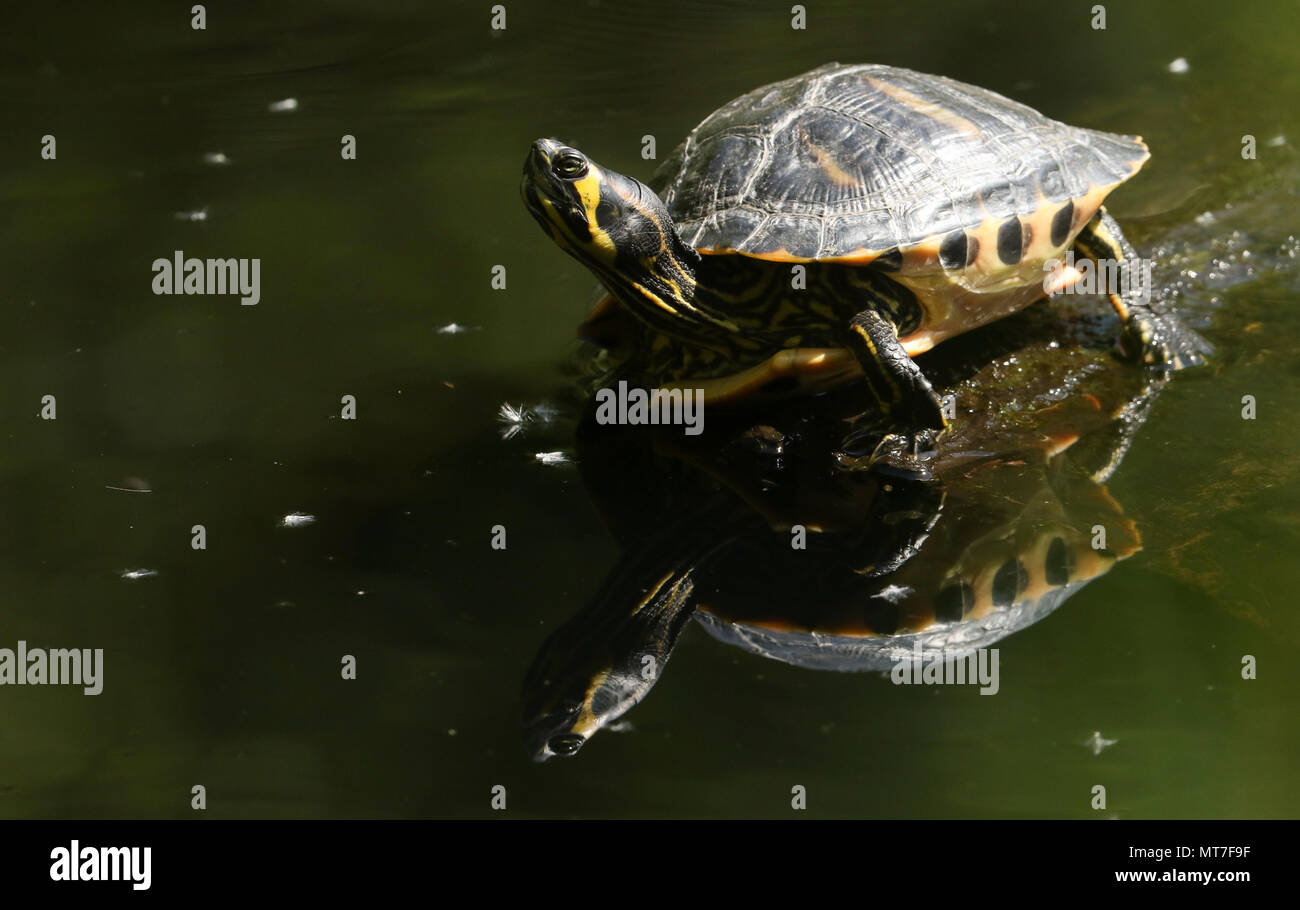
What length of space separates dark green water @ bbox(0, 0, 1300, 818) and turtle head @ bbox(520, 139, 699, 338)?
0.65 metres

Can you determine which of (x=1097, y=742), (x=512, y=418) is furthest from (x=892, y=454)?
(x=512, y=418)

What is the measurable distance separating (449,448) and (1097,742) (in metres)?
2.43

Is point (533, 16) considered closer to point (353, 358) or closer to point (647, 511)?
point (353, 358)

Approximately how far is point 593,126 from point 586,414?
2883 mm

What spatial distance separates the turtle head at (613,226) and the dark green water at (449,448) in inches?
25.6

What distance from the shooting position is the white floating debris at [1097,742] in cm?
299

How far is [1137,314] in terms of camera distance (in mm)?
4602

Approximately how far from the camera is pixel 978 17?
26.3 feet

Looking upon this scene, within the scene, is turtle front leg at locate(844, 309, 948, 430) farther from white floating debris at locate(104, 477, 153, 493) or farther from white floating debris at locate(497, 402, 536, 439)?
white floating debris at locate(104, 477, 153, 493)

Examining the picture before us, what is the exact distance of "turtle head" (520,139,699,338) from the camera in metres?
3.88

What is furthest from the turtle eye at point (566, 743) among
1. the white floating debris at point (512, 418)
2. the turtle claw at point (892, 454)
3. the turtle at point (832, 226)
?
the white floating debris at point (512, 418)

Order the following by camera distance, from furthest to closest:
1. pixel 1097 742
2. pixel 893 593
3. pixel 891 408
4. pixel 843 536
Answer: pixel 891 408 < pixel 843 536 < pixel 893 593 < pixel 1097 742

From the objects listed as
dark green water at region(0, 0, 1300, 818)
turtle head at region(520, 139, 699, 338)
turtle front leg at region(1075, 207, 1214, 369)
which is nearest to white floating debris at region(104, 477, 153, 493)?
dark green water at region(0, 0, 1300, 818)

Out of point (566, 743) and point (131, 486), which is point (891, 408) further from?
point (131, 486)
